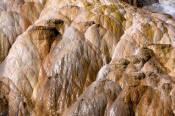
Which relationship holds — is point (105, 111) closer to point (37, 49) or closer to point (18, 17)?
point (37, 49)

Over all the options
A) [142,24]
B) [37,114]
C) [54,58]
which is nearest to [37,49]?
[54,58]

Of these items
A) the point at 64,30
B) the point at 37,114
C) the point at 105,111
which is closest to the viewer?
the point at 105,111

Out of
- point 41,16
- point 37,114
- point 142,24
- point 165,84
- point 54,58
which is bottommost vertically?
point 37,114

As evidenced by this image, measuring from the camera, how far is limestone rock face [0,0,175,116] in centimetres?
765

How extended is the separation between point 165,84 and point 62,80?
3.50 metres

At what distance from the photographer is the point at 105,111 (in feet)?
25.0

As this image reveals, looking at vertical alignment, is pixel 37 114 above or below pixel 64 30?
below

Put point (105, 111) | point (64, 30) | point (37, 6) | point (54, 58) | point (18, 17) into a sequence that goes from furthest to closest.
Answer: point (37, 6) < point (18, 17) < point (64, 30) < point (54, 58) < point (105, 111)

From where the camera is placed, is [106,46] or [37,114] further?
[106,46]

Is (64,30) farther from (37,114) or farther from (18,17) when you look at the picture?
(37,114)

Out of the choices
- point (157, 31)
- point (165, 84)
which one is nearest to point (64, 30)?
point (157, 31)

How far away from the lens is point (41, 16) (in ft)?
37.9

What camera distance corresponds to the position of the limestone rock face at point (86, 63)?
7.65 metres

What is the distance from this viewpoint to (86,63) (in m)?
9.28
